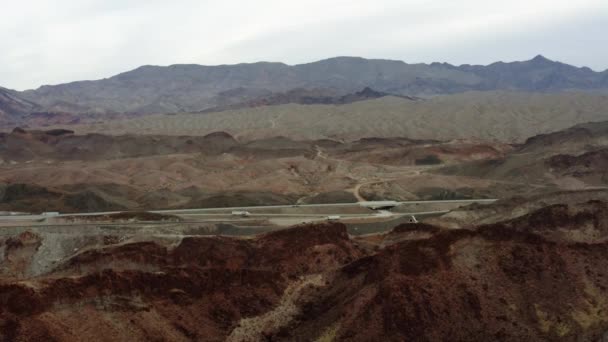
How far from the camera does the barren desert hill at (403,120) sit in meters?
152

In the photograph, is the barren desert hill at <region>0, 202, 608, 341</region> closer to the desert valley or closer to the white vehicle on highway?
the desert valley

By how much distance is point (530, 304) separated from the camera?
31984 mm

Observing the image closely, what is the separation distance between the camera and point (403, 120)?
16600cm

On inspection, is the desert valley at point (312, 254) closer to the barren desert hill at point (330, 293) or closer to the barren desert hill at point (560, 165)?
the barren desert hill at point (330, 293)

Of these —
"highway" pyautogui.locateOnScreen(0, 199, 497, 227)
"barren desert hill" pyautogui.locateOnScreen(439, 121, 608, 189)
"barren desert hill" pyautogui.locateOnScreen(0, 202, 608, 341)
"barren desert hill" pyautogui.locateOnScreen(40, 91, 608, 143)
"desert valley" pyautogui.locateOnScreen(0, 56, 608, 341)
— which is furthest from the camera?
"barren desert hill" pyautogui.locateOnScreen(40, 91, 608, 143)

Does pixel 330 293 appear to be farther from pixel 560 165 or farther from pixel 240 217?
pixel 560 165

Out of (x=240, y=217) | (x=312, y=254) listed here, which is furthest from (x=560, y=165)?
(x=312, y=254)

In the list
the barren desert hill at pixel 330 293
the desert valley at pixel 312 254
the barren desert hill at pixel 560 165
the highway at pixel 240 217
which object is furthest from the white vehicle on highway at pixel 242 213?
the barren desert hill at pixel 560 165

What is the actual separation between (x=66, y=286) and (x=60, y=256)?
52.6 ft

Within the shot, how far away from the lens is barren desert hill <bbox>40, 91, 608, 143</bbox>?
5989 inches

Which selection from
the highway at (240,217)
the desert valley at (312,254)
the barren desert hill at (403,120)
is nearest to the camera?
the desert valley at (312,254)

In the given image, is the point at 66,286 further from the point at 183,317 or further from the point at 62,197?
the point at 62,197

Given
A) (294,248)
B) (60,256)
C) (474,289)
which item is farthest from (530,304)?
(60,256)

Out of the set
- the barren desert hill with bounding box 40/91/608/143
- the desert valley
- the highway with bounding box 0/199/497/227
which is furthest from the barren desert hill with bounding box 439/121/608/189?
the barren desert hill with bounding box 40/91/608/143
